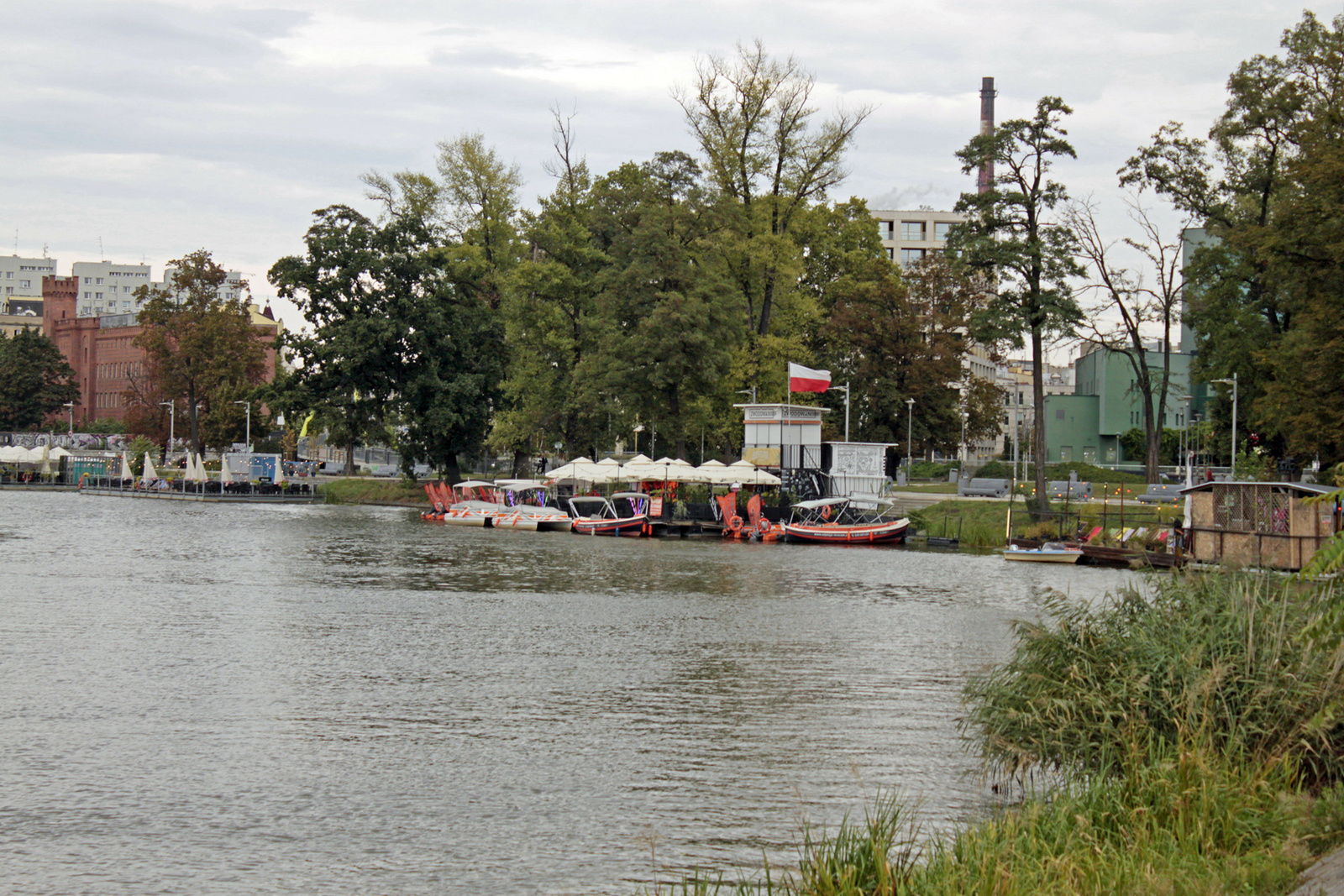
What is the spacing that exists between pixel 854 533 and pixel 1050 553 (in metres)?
10.8

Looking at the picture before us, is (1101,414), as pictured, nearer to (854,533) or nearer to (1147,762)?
(854,533)

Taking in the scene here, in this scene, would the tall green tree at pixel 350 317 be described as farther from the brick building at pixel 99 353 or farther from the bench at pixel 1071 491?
the brick building at pixel 99 353

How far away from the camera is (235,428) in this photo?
10744cm

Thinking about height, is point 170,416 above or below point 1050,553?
above

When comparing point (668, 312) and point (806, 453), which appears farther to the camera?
point (806, 453)

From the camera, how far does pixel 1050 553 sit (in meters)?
44.5

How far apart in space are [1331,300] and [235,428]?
90.9 meters

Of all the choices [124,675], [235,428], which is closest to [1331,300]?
[124,675]

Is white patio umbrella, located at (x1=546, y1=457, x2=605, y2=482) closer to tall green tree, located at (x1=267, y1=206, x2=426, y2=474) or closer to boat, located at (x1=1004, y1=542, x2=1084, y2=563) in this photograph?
tall green tree, located at (x1=267, y1=206, x2=426, y2=474)

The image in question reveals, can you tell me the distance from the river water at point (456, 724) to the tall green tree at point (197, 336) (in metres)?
62.8

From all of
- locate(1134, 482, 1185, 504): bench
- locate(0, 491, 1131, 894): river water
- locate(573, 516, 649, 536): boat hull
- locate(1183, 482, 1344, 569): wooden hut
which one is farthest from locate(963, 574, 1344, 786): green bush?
locate(573, 516, 649, 536): boat hull

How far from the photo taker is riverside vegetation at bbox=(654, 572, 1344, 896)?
8.83m

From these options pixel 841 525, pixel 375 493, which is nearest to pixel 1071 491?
pixel 841 525

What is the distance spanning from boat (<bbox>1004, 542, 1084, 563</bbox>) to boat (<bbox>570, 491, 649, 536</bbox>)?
1959 cm
